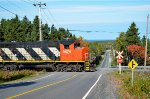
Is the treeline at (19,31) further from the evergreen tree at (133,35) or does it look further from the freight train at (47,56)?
the freight train at (47,56)

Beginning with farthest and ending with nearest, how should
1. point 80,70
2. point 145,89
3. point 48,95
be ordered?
point 80,70 < point 145,89 < point 48,95

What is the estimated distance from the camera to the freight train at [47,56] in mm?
44875

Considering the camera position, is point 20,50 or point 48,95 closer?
point 48,95

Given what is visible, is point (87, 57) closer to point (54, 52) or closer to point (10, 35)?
point (54, 52)

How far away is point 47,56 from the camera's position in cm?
4572

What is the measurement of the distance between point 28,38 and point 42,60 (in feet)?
215

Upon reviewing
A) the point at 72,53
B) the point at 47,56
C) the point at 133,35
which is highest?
the point at 133,35

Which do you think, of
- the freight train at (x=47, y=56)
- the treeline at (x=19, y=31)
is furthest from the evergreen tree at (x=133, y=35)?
the freight train at (x=47, y=56)

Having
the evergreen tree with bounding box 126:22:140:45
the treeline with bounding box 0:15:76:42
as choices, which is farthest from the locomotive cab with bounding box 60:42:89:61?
the evergreen tree with bounding box 126:22:140:45

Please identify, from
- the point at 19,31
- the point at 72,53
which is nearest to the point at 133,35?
the point at 19,31

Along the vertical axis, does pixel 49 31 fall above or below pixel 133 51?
above

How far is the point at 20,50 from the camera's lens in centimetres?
4634

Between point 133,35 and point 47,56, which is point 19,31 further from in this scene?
point 47,56

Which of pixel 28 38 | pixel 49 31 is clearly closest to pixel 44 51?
pixel 28 38
